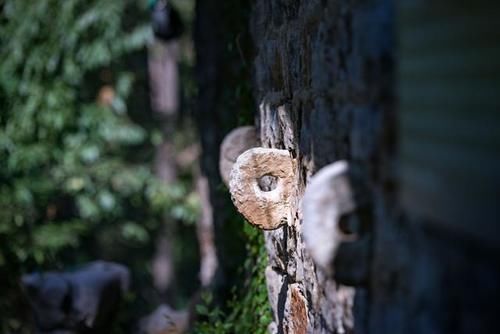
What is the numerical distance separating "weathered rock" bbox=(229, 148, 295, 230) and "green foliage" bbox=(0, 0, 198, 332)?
3.83 meters

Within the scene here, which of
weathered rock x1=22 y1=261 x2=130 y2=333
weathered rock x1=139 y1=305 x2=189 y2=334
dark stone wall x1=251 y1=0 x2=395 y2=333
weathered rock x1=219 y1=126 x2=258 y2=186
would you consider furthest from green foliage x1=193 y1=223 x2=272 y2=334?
weathered rock x1=22 y1=261 x2=130 y2=333

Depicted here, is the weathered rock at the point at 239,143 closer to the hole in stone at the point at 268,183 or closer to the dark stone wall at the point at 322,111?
the dark stone wall at the point at 322,111

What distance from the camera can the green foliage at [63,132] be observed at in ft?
19.7

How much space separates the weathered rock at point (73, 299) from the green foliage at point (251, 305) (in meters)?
1.79

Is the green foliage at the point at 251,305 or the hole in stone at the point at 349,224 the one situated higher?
the hole in stone at the point at 349,224

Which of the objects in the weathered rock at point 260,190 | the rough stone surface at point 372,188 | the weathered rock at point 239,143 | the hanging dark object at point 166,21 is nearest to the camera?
the rough stone surface at point 372,188

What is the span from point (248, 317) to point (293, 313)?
0.88 metres

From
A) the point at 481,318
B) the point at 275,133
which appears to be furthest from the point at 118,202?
the point at 481,318

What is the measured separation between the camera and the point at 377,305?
4.35ft

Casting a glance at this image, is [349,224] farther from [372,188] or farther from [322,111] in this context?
[322,111]

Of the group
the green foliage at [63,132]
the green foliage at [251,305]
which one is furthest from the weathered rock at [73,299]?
the green foliage at [251,305]

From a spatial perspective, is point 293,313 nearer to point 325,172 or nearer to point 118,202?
point 325,172

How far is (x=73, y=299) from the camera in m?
4.91

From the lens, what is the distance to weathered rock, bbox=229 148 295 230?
6.91 ft
